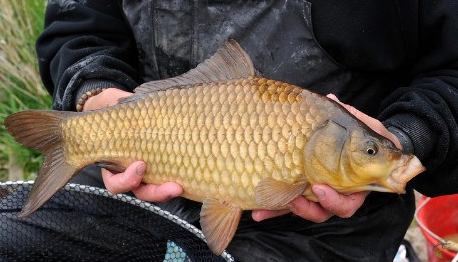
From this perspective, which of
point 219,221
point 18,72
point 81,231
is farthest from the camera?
point 18,72

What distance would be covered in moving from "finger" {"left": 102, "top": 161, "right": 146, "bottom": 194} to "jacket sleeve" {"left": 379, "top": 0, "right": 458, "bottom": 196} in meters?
0.52

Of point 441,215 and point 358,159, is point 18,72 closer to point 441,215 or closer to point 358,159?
point 441,215

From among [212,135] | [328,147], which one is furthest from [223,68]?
[328,147]

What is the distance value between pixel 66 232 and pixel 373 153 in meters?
0.77

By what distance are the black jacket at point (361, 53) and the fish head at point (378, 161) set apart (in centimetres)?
25

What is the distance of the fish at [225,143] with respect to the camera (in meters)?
1.08

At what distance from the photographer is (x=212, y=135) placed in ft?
3.78

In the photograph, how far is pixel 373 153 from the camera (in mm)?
1068

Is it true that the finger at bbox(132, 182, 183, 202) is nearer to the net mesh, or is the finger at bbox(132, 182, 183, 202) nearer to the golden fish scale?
the golden fish scale

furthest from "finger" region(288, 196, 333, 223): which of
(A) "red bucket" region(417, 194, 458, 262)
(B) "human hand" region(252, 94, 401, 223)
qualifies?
(A) "red bucket" region(417, 194, 458, 262)

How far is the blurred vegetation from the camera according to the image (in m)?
2.64

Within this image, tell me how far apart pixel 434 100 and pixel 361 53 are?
0.18 meters

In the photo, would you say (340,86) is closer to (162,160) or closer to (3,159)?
(162,160)

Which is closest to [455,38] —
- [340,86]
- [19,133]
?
[340,86]
